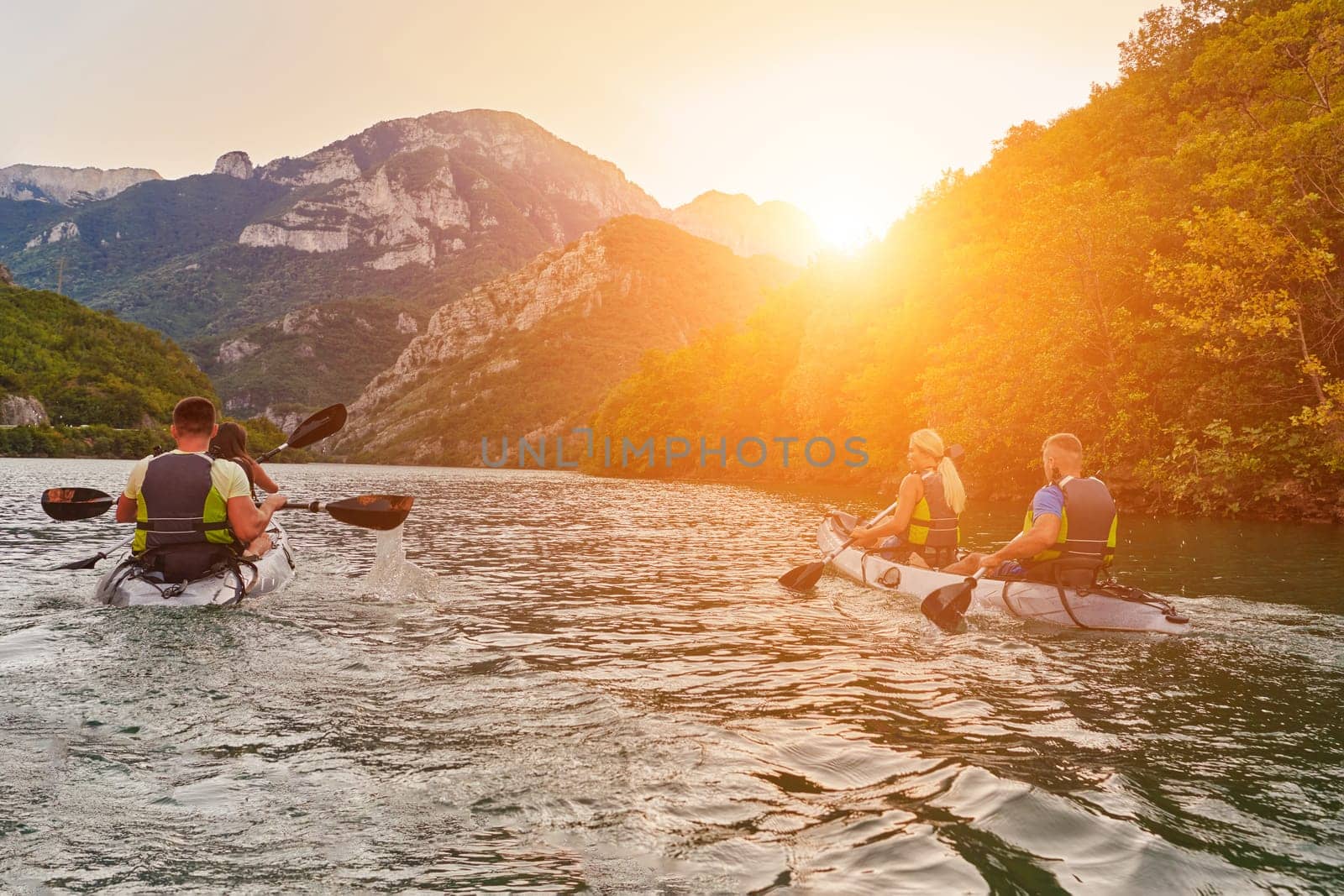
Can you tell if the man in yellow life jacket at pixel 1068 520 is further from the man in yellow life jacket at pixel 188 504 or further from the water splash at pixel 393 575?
the man in yellow life jacket at pixel 188 504

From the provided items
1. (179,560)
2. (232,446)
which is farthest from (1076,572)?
(232,446)

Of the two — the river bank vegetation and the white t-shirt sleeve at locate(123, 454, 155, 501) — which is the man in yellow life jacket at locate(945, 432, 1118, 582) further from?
the river bank vegetation

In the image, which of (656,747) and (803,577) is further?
(803,577)

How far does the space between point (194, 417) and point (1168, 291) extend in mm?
29367

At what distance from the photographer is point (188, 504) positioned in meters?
9.48

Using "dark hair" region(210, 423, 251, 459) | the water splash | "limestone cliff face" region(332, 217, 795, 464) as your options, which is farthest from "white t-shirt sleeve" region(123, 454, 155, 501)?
"limestone cliff face" region(332, 217, 795, 464)

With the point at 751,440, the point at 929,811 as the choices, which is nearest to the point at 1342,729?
the point at 929,811

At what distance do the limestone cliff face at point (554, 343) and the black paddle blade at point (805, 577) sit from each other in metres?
128

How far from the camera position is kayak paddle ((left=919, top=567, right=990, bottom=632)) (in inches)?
378

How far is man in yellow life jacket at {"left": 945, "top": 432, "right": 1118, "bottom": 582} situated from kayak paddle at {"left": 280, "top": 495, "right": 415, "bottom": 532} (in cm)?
850

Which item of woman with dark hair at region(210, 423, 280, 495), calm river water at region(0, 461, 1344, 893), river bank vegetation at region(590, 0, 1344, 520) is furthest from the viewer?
river bank vegetation at region(590, 0, 1344, 520)

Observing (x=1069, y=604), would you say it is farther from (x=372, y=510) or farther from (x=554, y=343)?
(x=554, y=343)

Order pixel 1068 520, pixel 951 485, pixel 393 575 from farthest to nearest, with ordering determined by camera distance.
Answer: pixel 393 575
pixel 951 485
pixel 1068 520

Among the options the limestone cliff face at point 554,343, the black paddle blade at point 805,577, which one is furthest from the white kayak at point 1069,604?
the limestone cliff face at point 554,343
